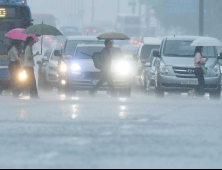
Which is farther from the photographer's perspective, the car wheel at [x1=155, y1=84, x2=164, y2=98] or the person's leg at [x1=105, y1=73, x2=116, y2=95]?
the car wheel at [x1=155, y1=84, x2=164, y2=98]

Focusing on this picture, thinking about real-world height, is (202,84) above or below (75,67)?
below

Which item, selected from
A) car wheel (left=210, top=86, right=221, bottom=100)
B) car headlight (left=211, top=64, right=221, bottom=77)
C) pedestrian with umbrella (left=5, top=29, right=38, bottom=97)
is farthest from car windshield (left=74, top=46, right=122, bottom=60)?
car wheel (left=210, top=86, right=221, bottom=100)

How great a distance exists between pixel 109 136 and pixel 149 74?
1412cm

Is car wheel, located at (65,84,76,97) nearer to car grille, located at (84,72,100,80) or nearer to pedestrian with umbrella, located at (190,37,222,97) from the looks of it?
car grille, located at (84,72,100,80)

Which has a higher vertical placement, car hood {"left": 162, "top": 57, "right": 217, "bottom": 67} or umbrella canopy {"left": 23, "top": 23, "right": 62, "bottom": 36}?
umbrella canopy {"left": 23, "top": 23, "right": 62, "bottom": 36}

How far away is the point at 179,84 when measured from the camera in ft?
66.7

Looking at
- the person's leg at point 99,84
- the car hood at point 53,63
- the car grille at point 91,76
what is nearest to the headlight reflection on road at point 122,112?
the person's leg at point 99,84

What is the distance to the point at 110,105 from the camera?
15.5m

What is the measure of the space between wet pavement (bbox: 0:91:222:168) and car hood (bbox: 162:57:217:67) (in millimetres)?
5056

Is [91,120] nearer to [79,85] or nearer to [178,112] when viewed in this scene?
[178,112]

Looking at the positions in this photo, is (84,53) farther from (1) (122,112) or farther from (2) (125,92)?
(1) (122,112)

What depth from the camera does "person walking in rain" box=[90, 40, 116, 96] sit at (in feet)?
63.9

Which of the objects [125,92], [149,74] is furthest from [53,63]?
[125,92]

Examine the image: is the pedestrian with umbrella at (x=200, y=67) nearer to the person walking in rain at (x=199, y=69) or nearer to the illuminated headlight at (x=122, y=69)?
the person walking in rain at (x=199, y=69)
